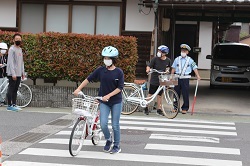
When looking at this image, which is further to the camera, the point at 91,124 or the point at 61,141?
the point at 61,141

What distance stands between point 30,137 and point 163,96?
433cm

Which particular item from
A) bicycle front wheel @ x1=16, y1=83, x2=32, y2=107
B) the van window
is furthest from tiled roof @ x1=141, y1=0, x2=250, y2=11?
the van window

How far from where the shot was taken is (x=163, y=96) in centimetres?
1238

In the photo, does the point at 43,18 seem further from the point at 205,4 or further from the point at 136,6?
the point at 205,4

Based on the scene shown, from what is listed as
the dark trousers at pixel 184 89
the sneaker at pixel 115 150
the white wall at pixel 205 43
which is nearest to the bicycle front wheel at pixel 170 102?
the dark trousers at pixel 184 89

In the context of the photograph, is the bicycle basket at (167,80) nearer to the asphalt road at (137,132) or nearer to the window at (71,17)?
the asphalt road at (137,132)

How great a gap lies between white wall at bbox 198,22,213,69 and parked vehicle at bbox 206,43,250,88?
915cm

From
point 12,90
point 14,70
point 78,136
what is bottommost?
point 78,136

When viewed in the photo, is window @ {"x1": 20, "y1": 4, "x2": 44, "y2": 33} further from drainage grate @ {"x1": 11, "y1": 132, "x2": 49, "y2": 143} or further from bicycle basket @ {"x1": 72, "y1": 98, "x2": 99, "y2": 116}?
bicycle basket @ {"x1": 72, "y1": 98, "x2": 99, "y2": 116}

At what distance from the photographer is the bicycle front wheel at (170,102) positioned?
40.0ft

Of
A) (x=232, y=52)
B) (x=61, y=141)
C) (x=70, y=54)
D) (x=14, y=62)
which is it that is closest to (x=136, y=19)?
(x=70, y=54)

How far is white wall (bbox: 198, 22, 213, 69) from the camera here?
2909 centimetres

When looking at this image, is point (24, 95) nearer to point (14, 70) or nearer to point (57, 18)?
point (14, 70)

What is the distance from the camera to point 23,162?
7.33 metres
